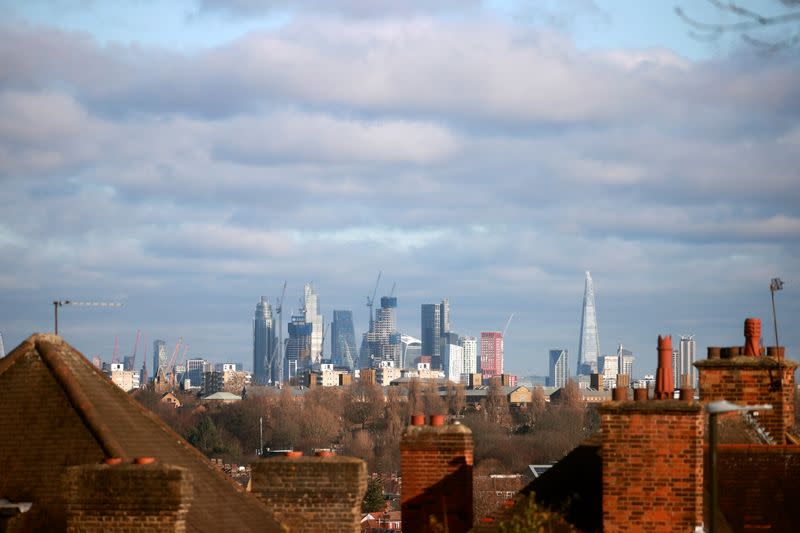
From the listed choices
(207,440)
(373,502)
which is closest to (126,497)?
(373,502)

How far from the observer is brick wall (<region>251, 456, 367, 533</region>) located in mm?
21062

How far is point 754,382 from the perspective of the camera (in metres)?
24.9

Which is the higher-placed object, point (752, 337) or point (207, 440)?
point (752, 337)

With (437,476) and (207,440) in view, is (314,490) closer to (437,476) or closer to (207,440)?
(437,476)

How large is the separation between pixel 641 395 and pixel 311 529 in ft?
14.6

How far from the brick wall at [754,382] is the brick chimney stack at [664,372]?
2.20m

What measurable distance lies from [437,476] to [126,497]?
780 centimetres

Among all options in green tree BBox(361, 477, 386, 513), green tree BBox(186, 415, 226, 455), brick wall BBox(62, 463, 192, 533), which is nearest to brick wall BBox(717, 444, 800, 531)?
brick wall BBox(62, 463, 192, 533)

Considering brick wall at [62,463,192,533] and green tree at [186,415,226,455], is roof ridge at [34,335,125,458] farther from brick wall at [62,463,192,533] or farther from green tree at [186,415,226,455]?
green tree at [186,415,226,455]

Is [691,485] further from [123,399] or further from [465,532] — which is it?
[123,399]

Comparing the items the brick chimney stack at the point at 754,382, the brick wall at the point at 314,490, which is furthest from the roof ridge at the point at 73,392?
the brick chimney stack at the point at 754,382

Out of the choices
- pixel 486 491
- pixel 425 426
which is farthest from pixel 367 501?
pixel 425 426

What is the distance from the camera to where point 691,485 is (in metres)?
19.8

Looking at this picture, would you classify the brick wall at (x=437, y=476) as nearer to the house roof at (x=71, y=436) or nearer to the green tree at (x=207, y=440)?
the house roof at (x=71, y=436)
